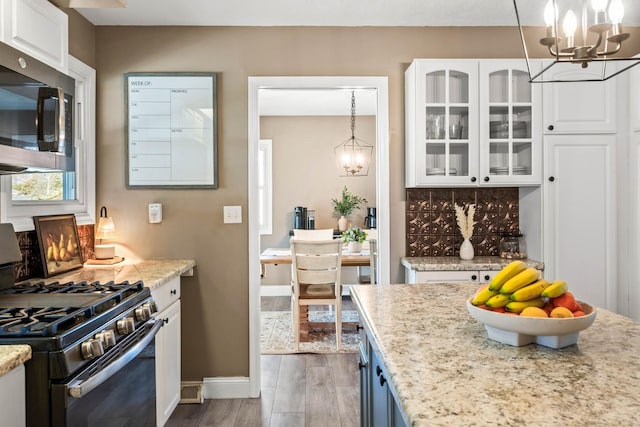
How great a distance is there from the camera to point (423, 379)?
972mm

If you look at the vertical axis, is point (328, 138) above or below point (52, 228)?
above

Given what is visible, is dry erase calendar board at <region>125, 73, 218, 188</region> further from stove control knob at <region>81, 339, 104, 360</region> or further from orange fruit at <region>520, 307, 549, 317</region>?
orange fruit at <region>520, 307, 549, 317</region>

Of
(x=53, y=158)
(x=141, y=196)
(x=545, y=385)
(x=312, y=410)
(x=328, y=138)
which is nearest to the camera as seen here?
(x=545, y=385)

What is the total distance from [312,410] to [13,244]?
188cm

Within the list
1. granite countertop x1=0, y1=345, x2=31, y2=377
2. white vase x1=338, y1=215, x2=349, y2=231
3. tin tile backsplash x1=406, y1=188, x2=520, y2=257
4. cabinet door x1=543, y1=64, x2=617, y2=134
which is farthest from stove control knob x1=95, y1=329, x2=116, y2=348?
white vase x1=338, y1=215, x2=349, y2=231


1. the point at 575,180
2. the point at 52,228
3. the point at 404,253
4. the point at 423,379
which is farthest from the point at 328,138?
the point at 423,379

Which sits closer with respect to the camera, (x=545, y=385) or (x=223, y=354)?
(x=545, y=385)

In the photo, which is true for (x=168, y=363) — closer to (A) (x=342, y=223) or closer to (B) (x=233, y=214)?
(B) (x=233, y=214)

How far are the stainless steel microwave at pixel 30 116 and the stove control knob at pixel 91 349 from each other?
24.4 inches

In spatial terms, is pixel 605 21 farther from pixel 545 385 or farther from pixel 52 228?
pixel 52 228

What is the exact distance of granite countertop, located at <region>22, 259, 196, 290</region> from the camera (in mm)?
2289

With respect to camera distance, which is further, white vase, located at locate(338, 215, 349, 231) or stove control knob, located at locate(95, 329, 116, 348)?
white vase, located at locate(338, 215, 349, 231)

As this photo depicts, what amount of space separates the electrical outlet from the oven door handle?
44.3 inches

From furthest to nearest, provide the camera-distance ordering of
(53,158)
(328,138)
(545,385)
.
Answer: (328,138), (53,158), (545,385)
